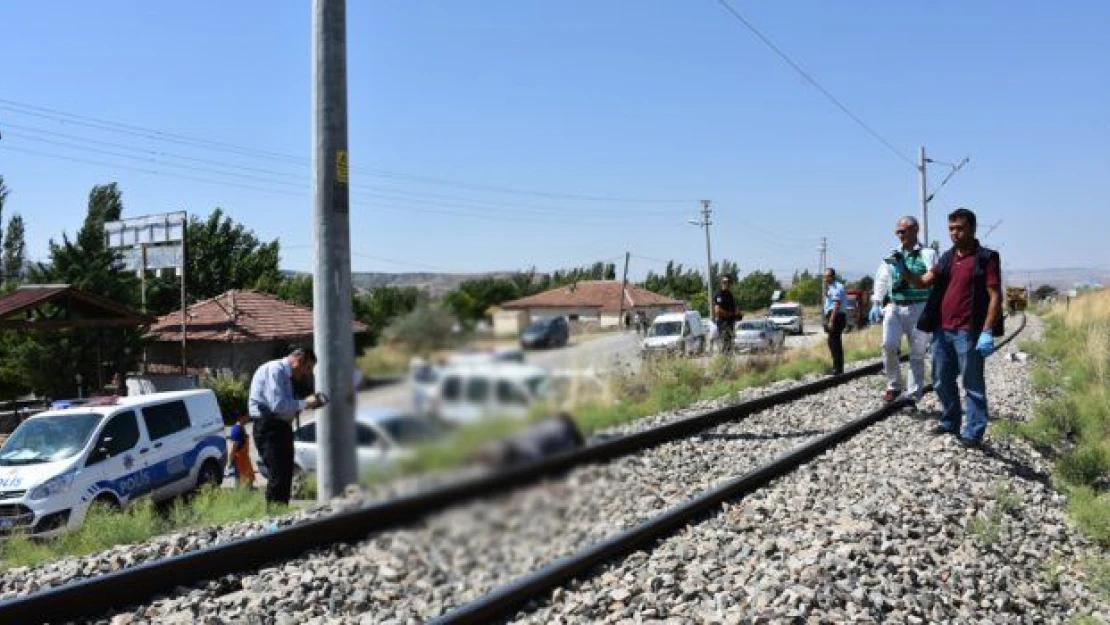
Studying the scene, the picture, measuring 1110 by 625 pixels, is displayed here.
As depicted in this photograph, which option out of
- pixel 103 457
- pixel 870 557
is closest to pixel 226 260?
pixel 870 557

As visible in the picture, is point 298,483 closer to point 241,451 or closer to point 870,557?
point 241,451

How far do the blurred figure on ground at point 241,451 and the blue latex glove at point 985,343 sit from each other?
513 cm

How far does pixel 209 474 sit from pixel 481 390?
1398cm

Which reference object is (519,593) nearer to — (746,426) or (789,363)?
(746,426)

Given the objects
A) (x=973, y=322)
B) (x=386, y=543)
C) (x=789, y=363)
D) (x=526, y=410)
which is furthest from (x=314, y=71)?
(x=789, y=363)

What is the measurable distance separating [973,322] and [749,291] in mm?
5492

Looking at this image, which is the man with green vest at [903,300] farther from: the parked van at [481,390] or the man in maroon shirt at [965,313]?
the parked van at [481,390]

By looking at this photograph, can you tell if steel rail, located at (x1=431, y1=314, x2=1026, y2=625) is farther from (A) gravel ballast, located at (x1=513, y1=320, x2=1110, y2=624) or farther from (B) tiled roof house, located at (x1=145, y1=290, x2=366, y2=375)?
(B) tiled roof house, located at (x1=145, y1=290, x2=366, y2=375)

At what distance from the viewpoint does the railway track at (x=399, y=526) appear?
866mm

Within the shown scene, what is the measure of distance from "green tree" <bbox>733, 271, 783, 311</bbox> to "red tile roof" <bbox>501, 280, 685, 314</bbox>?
48 cm

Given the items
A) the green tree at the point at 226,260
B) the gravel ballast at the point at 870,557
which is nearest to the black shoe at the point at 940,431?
the gravel ballast at the point at 870,557

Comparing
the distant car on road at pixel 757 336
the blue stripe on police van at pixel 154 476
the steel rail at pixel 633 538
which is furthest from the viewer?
the blue stripe on police van at pixel 154 476

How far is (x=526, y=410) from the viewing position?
788 millimetres

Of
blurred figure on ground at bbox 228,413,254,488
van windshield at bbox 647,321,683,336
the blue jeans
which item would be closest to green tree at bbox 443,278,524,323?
van windshield at bbox 647,321,683,336
